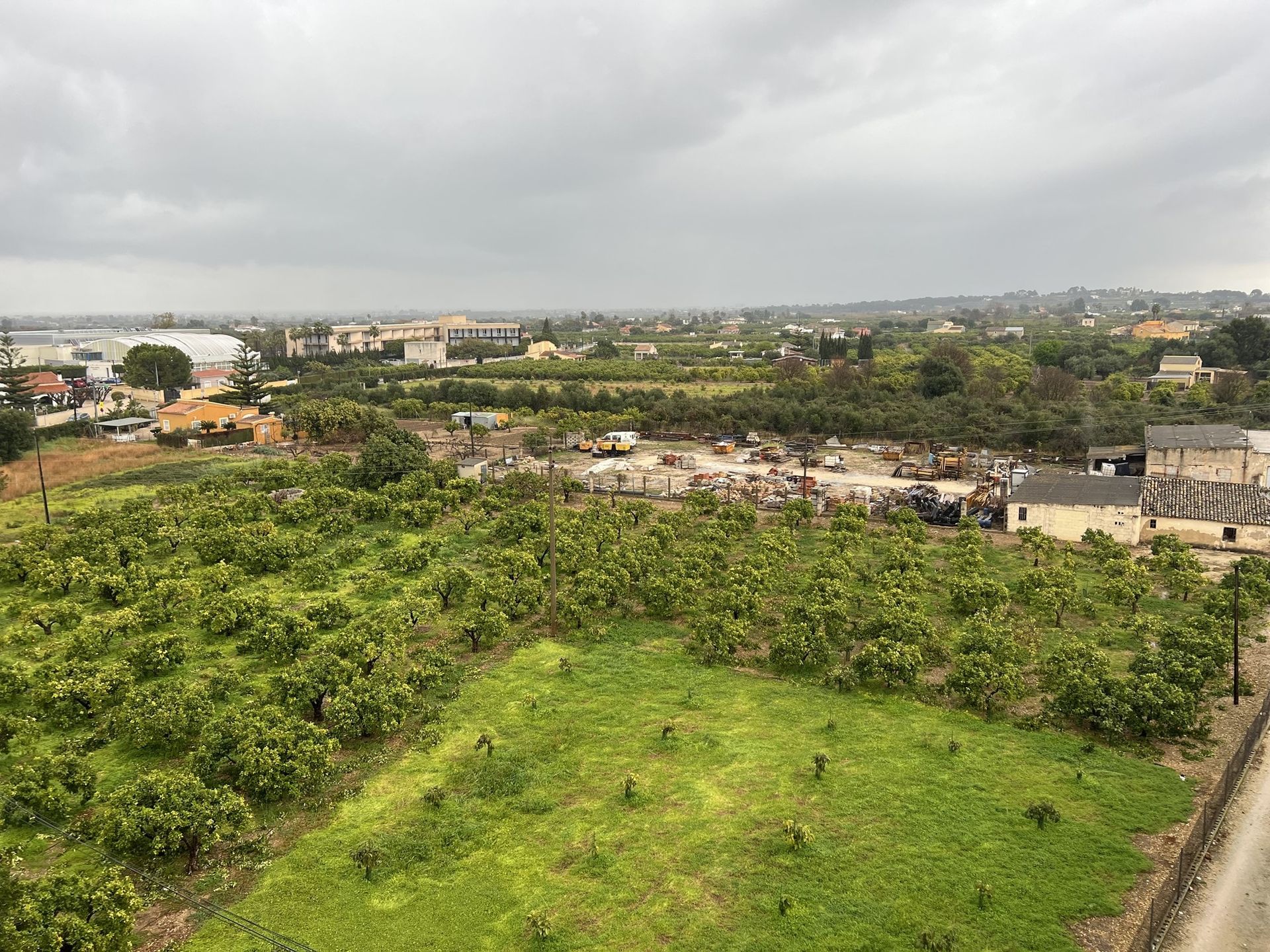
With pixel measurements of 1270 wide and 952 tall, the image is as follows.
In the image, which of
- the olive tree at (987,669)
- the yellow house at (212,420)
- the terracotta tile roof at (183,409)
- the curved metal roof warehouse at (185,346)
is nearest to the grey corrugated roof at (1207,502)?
the olive tree at (987,669)

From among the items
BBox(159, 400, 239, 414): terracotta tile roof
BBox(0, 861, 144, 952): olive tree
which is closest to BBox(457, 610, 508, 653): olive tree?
BBox(0, 861, 144, 952): olive tree

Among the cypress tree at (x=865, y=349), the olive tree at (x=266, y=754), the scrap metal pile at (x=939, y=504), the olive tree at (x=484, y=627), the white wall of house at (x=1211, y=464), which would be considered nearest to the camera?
the olive tree at (x=266, y=754)

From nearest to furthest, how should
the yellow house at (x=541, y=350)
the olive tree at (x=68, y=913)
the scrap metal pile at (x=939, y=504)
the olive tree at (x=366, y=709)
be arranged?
the olive tree at (x=68, y=913)
the olive tree at (x=366, y=709)
the scrap metal pile at (x=939, y=504)
the yellow house at (x=541, y=350)

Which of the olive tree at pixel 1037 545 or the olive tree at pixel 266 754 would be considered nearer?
the olive tree at pixel 266 754

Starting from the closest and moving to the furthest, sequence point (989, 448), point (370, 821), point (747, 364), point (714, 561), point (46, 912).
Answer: point (46, 912), point (370, 821), point (714, 561), point (989, 448), point (747, 364)

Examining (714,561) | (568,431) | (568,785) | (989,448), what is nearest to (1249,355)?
(989,448)

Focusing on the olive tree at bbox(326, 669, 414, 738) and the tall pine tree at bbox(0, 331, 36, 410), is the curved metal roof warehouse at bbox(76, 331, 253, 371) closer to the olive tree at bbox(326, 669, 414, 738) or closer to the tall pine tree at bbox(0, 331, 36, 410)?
the tall pine tree at bbox(0, 331, 36, 410)

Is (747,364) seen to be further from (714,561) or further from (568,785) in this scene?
(568,785)

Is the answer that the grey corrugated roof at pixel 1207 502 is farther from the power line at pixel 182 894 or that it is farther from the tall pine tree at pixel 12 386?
the tall pine tree at pixel 12 386
